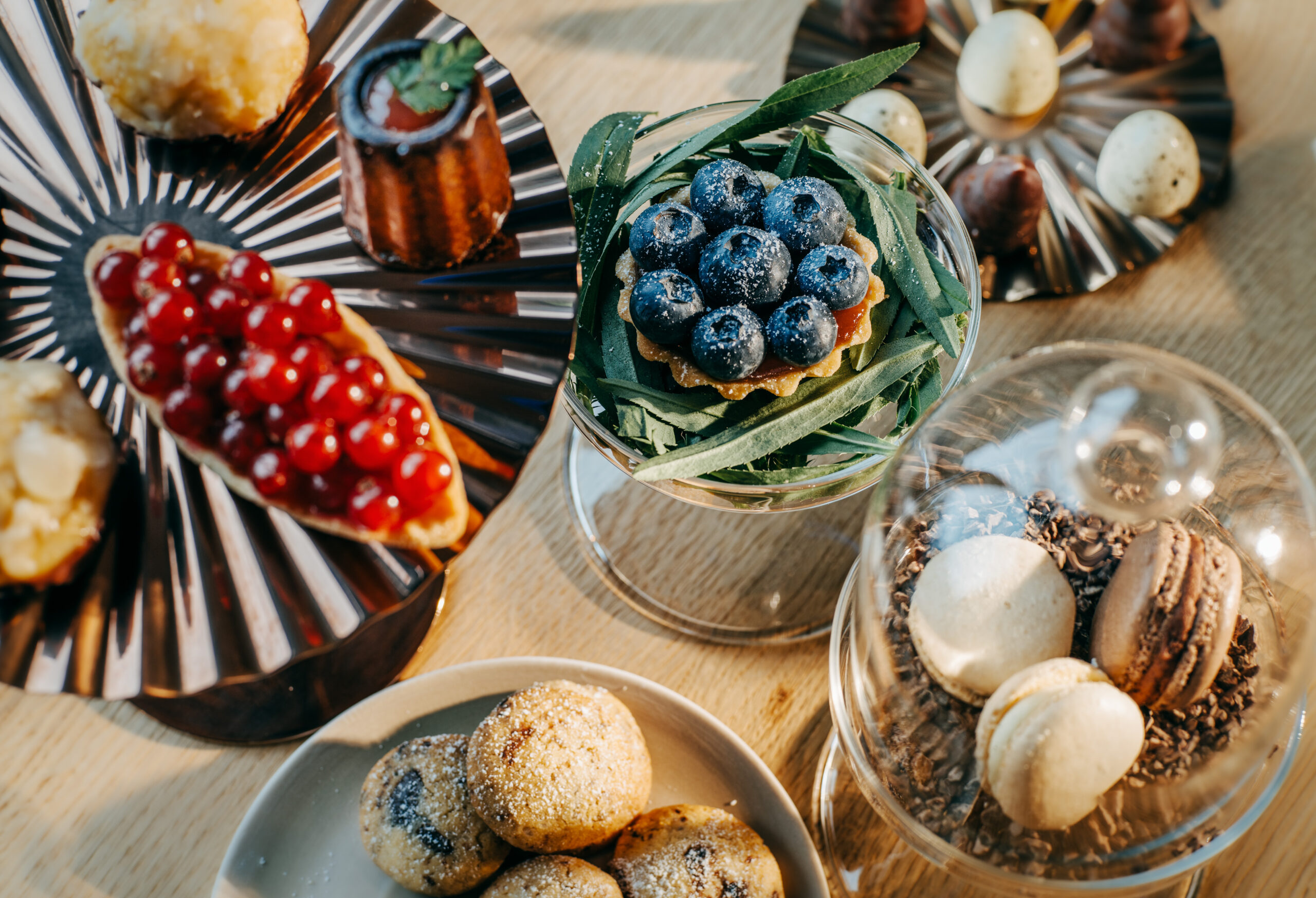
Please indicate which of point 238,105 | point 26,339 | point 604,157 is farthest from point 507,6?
point 26,339

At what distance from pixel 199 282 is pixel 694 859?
49 centimetres

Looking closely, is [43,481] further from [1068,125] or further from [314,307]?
[1068,125]

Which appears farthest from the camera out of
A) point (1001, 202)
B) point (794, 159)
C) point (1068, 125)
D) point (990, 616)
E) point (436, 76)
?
point (1068, 125)

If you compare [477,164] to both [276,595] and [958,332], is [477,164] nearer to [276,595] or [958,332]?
[276,595]

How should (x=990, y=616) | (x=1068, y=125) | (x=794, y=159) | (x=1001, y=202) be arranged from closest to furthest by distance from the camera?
(x=990, y=616), (x=794, y=159), (x=1001, y=202), (x=1068, y=125)

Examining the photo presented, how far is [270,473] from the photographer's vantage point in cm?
46

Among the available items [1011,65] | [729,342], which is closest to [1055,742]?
[729,342]

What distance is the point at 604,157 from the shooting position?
67 centimetres

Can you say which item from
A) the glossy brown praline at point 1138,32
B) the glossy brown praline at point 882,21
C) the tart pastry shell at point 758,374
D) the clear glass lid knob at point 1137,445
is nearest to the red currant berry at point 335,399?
the tart pastry shell at point 758,374

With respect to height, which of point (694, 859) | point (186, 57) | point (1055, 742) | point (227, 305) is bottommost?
point (694, 859)

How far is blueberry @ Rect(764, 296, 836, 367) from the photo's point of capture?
580 millimetres

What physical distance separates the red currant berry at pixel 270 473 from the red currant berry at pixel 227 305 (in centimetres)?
7

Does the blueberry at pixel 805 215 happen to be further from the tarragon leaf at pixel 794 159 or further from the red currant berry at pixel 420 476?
the red currant berry at pixel 420 476

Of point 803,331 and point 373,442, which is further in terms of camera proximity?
point 803,331
